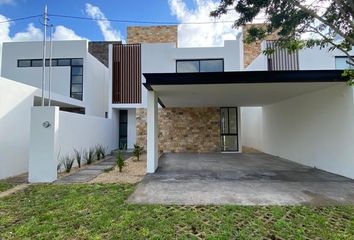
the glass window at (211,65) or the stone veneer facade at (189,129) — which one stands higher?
the glass window at (211,65)

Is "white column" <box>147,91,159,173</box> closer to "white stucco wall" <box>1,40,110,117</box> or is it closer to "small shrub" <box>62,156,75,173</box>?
"small shrub" <box>62,156,75,173</box>

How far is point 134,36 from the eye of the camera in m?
20.8

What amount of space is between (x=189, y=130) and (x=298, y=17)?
33.3 ft

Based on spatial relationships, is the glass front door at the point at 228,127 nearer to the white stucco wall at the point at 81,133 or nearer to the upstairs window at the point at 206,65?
the upstairs window at the point at 206,65

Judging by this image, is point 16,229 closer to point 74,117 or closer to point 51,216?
point 51,216

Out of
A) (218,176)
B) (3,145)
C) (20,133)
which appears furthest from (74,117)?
(218,176)

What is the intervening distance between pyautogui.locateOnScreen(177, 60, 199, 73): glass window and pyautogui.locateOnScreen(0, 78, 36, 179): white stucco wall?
30.0 ft

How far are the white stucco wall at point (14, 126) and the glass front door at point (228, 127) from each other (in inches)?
413

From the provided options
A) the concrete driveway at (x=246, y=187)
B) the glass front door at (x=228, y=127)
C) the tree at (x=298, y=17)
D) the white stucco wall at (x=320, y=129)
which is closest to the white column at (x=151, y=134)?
the concrete driveway at (x=246, y=187)

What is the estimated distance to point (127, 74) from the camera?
16734 millimetres

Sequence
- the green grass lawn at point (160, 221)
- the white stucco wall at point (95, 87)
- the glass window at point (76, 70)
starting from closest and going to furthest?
the green grass lawn at point (160, 221) < the glass window at point (76, 70) < the white stucco wall at point (95, 87)

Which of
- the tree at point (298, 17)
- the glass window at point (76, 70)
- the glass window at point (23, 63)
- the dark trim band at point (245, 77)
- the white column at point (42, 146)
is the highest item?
the glass window at point (23, 63)

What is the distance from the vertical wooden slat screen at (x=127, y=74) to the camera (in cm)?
1670

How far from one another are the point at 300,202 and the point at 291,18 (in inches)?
181
